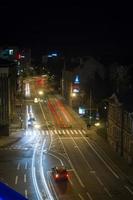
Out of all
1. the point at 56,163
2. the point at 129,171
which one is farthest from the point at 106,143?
the point at 129,171

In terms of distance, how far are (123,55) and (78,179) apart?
86.0 metres

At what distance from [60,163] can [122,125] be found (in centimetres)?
889

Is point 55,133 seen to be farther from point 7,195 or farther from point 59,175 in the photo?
point 7,195

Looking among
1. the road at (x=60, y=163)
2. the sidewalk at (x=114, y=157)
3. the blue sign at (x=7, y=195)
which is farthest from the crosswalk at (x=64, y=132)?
the blue sign at (x=7, y=195)

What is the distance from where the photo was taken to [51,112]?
97.8 m

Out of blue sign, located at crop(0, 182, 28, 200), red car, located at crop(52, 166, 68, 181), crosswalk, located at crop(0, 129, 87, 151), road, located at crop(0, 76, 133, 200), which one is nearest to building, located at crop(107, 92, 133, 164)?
road, located at crop(0, 76, 133, 200)

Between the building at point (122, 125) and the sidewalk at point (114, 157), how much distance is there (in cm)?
61

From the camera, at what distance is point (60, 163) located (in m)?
53.7

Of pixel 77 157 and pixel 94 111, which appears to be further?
pixel 94 111

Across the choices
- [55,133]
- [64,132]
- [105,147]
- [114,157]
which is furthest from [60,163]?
[64,132]

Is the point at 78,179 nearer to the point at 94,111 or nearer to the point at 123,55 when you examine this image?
the point at 94,111

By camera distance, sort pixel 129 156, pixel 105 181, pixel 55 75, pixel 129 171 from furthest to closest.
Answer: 1. pixel 55 75
2. pixel 129 156
3. pixel 129 171
4. pixel 105 181

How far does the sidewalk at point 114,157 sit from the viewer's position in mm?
46500

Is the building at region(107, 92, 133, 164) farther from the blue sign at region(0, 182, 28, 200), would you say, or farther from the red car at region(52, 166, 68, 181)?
the blue sign at region(0, 182, 28, 200)
